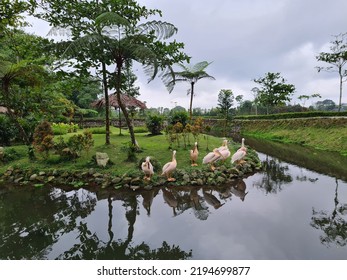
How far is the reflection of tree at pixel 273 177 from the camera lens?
6449 mm

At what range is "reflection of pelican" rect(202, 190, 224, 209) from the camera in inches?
202

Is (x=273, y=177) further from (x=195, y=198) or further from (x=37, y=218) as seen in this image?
(x=37, y=218)

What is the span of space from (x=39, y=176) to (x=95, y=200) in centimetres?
250

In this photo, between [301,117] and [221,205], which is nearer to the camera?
[221,205]

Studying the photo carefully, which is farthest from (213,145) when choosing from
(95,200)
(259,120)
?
(259,120)

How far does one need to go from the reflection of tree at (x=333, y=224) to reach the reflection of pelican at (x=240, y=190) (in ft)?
4.95

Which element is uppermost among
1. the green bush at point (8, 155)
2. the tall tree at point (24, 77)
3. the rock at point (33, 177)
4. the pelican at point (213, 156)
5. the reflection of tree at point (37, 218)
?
the tall tree at point (24, 77)

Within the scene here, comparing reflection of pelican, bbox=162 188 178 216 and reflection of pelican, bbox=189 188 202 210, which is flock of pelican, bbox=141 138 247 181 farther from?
reflection of pelican, bbox=189 188 202 210

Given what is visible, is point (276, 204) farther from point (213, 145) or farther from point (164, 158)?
point (213, 145)

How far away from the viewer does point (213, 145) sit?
10438mm

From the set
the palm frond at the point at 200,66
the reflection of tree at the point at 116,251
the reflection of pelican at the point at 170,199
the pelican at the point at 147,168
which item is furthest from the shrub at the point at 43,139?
the palm frond at the point at 200,66

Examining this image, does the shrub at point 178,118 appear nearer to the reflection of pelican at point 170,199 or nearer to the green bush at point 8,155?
the green bush at point 8,155

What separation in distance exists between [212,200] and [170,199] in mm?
974

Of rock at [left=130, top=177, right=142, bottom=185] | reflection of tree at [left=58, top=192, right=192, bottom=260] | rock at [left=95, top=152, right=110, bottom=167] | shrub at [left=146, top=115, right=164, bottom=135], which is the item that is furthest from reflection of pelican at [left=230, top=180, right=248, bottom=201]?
A: shrub at [left=146, top=115, right=164, bottom=135]
